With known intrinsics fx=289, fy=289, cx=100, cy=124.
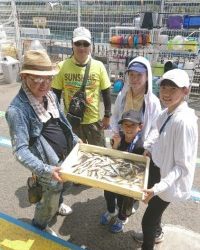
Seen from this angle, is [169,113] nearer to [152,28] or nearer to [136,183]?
[136,183]

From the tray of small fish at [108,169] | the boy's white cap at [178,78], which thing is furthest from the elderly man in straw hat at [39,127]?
the boy's white cap at [178,78]

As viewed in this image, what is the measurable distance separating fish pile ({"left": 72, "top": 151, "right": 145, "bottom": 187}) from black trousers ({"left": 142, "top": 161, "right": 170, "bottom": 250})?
0.63 ft

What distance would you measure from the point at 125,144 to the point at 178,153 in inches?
38.8

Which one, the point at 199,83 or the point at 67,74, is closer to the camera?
the point at 67,74

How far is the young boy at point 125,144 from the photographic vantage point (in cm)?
331

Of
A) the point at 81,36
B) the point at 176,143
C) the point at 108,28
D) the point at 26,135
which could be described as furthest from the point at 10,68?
the point at 176,143

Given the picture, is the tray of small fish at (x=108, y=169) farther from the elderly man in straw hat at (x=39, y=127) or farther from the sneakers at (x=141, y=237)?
the sneakers at (x=141, y=237)

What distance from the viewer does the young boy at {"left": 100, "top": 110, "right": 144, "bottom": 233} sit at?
331cm

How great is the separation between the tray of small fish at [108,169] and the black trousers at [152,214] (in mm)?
186

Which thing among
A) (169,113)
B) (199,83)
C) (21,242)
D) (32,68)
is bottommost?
(21,242)

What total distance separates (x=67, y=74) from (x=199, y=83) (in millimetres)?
6207

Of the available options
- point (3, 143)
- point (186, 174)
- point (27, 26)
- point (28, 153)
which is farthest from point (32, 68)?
point (27, 26)

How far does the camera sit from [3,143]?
6.25 m

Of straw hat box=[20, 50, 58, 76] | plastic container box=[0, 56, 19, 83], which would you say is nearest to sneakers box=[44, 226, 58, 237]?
straw hat box=[20, 50, 58, 76]
